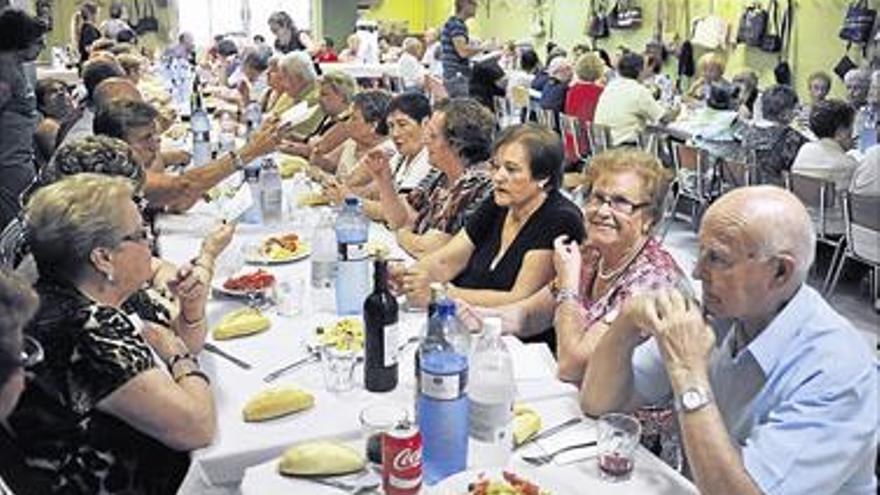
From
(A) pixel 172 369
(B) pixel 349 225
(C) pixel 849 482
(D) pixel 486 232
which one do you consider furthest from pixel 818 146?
(A) pixel 172 369

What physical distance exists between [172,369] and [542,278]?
4.01 feet

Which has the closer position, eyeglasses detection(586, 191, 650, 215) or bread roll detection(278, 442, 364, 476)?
bread roll detection(278, 442, 364, 476)

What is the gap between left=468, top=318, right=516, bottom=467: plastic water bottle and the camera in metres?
1.71

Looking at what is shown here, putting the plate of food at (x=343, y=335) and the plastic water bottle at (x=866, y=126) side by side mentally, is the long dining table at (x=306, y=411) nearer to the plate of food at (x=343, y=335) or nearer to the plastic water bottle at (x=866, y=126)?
the plate of food at (x=343, y=335)

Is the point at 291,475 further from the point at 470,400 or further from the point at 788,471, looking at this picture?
the point at 788,471

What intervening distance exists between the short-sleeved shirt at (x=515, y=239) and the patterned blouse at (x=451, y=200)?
0.14 metres

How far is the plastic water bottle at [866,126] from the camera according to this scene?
19.5 ft

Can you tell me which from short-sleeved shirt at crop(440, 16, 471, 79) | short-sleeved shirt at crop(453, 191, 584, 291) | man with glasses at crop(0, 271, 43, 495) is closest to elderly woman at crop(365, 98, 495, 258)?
short-sleeved shirt at crop(453, 191, 584, 291)

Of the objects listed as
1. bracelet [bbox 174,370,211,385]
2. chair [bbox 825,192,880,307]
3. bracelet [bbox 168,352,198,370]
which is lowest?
chair [bbox 825,192,880,307]

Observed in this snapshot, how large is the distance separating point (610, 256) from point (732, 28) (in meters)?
7.87

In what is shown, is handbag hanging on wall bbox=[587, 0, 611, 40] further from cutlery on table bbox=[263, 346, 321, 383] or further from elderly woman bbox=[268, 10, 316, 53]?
cutlery on table bbox=[263, 346, 321, 383]

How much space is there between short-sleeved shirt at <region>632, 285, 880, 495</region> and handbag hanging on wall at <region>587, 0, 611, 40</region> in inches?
403

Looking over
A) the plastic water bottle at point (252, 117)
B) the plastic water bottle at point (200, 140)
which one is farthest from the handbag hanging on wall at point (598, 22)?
the plastic water bottle at point (200, 140)

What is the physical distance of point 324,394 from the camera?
1971 millimetres
